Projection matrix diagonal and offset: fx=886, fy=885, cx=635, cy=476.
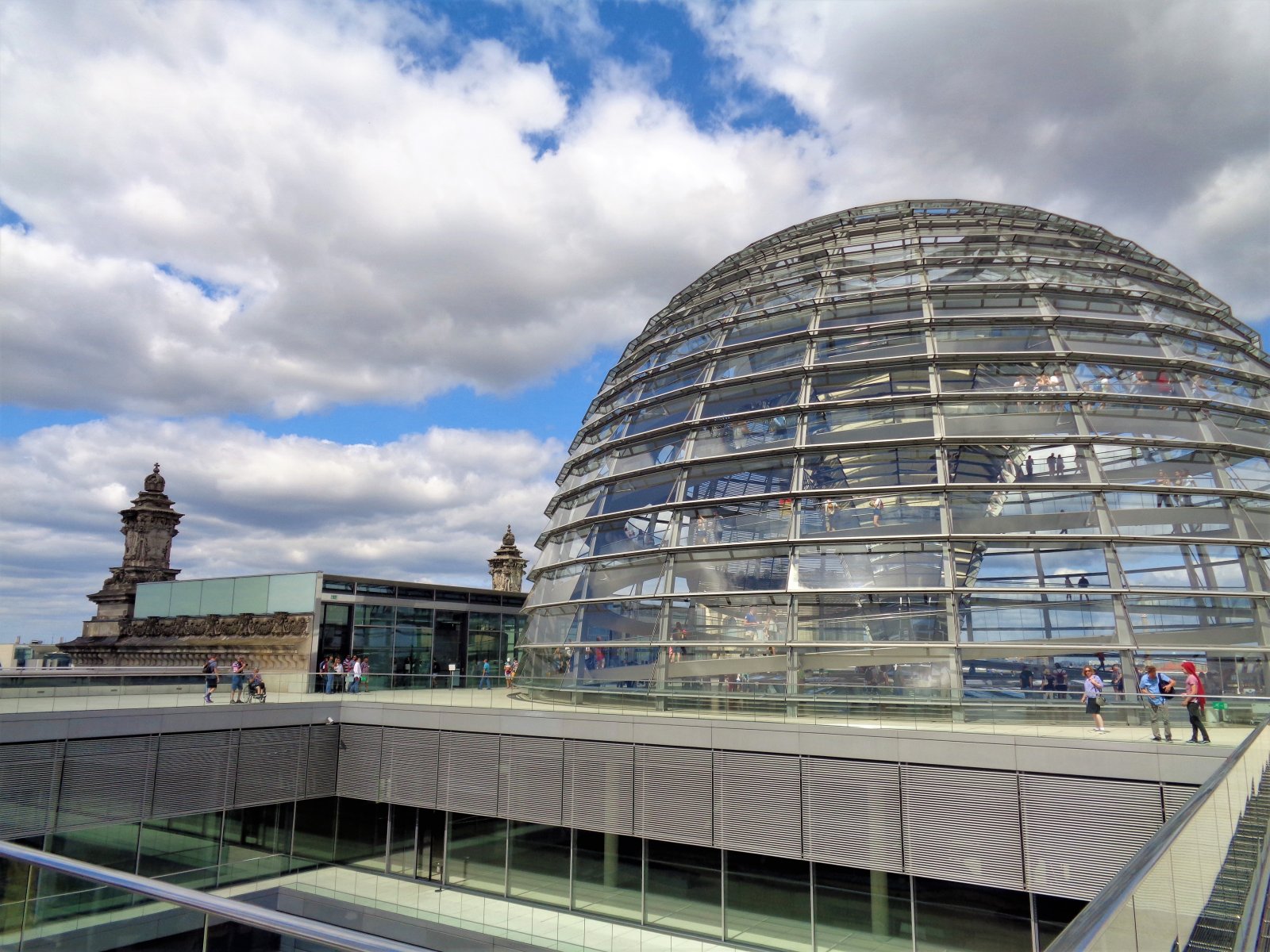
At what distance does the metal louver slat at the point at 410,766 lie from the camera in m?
24.9

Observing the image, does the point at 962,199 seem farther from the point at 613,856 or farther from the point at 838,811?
the point at 613,856

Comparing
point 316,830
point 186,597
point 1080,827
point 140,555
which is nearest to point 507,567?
point 140,555

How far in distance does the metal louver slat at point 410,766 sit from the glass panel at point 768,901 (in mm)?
9155

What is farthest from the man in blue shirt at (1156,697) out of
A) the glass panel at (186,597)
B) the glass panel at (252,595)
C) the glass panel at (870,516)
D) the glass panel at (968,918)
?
the glass panel at (186,597)

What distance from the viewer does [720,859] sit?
66.9 ft

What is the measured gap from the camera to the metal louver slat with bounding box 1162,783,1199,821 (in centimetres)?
1545

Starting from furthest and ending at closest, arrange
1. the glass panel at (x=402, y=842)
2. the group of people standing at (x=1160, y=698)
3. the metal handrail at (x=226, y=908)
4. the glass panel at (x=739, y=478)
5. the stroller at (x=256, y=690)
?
1. the stroller at (x=256, y=690)
2. the glass panel at (x=402, y=842)
3. the glass panel at (x=739, y=478)
4. the group of people standing at (x=1160, y=698)
5. the metal handrail at (x=226, y=908)

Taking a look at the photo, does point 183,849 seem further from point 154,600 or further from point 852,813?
point 154,600

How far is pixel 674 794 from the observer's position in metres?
20.6

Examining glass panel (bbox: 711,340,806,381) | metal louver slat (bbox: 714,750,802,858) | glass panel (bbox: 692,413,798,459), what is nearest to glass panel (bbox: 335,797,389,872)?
metal louver slat (bbox: 714,750,802,858)

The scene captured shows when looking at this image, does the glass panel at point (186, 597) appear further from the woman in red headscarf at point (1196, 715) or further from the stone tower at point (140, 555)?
the woman in red headscarf at point (1196, 715)

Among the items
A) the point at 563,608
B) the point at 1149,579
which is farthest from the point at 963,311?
the point at 563,608

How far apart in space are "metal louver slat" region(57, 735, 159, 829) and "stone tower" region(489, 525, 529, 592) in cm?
8040

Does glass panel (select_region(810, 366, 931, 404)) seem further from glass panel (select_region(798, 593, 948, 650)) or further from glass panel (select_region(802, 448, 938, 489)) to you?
glass panel (select_region(798, 593, 948, 650))
